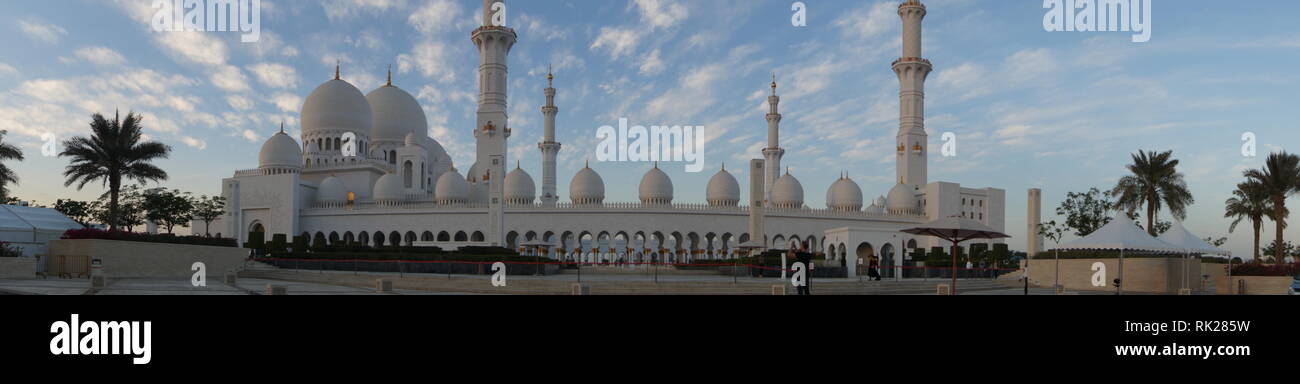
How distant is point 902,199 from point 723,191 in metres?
16.4

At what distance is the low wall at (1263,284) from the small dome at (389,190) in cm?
5452

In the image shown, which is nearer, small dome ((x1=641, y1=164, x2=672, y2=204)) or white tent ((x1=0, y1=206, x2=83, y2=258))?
white tent ((x1=0, y1=206, x2=83, y2=258))

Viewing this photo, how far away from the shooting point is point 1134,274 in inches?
1137

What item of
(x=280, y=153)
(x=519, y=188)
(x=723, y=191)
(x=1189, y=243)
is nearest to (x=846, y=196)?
(x=723, y=191)

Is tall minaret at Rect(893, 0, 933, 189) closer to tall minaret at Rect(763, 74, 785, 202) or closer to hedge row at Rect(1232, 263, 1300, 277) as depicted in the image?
tall minaret at Rect(763, 74, 785, 202)

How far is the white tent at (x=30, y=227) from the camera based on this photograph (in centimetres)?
2927

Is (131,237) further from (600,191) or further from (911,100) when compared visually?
(911,100)

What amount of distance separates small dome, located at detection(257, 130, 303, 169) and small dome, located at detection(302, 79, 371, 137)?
3281mm

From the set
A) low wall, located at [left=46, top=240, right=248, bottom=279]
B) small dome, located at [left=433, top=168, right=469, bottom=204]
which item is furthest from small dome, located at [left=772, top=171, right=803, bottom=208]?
low wall, located at [left=46, top=240, right=248, bottom=279]

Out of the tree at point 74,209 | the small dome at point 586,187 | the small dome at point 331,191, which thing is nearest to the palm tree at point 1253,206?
the small dome at point 586,187

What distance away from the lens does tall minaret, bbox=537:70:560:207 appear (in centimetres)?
6927

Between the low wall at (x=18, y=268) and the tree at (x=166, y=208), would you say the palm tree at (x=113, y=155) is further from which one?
the tree at (x=166, y=208)
